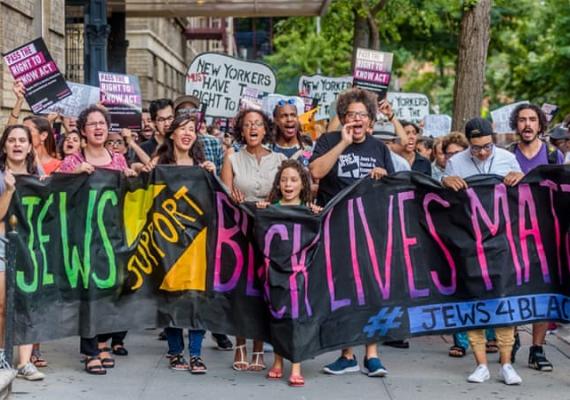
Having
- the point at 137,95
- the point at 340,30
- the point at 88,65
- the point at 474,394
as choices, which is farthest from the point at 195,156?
the point at 340,30

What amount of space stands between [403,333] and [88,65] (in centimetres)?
1096

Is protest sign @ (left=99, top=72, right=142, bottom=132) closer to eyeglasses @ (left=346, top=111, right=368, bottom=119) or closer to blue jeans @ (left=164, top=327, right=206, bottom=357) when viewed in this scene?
blue jeans @ (left=164, top=327, right=206, bottom=357)

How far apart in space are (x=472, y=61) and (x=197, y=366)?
33.1ft

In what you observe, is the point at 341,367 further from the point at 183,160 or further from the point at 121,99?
the point at 121,99

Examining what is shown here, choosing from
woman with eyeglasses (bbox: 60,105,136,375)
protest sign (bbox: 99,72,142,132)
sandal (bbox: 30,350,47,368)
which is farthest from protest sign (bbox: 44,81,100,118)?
sandal (bbox: 30,350,47,368)

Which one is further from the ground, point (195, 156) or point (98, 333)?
point (195, 156)

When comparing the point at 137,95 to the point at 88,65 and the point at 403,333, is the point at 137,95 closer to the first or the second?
the point at 403,333

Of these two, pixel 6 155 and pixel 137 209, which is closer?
pixel 6 155

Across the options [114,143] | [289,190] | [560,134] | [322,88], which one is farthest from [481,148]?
[322,88]

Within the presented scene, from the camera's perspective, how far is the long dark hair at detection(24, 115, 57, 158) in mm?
9133

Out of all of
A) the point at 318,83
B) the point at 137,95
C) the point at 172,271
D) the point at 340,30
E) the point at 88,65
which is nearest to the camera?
the point at 172,271

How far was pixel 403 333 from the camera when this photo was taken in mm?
8461

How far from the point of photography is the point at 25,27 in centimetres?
1605

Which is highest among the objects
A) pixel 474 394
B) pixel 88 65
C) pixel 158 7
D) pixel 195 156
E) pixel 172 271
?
pixel 158 7
